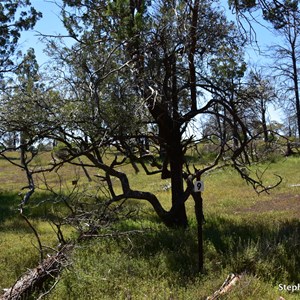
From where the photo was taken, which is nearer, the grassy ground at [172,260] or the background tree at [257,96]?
the grassy ground at [172,260]

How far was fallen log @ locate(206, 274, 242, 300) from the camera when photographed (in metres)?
5.36

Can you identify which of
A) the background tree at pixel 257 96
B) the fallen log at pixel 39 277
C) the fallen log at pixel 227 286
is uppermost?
the background tree at pixel 257 96

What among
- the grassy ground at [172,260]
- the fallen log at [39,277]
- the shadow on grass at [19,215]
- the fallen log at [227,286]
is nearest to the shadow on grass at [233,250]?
the grassy ground at [172,260]

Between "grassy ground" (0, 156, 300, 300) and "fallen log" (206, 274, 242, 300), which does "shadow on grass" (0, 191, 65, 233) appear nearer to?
"grassy ground" (0, 156, 300, 300)

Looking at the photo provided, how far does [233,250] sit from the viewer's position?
7414mm

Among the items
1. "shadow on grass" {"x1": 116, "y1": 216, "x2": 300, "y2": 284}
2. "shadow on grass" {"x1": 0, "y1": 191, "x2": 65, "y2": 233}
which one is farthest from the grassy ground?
"shadow on grass" {"x1": 0, "y1": 191, "x2": 65, "y2": 233}

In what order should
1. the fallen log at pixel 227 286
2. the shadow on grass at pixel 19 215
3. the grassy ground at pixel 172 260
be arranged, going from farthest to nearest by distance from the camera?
the shadow on grass at pixel 19 215 → the grassy ground at pixel 172 260 → the fallen log at pixel 227 286

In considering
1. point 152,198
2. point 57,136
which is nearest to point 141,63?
point 57,136

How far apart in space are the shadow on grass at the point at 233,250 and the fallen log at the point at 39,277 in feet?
4.41

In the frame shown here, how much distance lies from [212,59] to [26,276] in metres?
5.63

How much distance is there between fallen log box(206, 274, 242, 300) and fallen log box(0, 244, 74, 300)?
2173 millimetres

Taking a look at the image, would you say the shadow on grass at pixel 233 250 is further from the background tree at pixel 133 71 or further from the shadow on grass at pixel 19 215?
the shadow on grass at pixel 19 215

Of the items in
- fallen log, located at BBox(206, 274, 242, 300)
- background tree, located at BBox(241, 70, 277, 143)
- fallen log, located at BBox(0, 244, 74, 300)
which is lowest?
fallen log, located at BBox(206, 274, 242, 300)

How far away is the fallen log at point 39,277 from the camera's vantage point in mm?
5816
